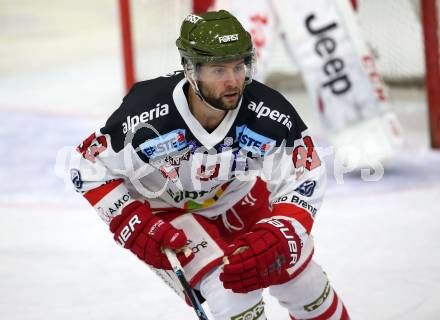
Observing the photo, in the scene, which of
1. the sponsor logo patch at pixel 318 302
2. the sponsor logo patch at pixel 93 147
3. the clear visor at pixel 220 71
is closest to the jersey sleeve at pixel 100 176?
the sponsor logo patch at pixel 93 147

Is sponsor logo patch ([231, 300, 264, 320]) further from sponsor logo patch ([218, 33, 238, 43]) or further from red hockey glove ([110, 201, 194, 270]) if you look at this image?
sponsor logo patch ([218, 33, 238, 43])

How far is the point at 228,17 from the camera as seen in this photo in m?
2.79

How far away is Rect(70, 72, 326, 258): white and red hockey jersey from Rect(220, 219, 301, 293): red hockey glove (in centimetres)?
7

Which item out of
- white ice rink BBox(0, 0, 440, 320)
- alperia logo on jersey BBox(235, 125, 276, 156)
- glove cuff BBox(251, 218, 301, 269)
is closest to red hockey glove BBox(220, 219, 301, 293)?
glove cuff BBox(251, 218, 301, 269)

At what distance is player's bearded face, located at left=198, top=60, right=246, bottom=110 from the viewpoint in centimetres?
272

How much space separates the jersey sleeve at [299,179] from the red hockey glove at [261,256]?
0.07 meters

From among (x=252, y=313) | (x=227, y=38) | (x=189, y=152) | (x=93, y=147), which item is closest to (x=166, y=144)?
(x=189, y=152)

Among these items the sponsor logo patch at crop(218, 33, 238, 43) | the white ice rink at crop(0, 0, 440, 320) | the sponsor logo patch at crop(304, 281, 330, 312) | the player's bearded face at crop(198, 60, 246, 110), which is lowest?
the white ice rink at crop(0, 0, 440, 320)

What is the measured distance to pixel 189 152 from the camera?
288 cm

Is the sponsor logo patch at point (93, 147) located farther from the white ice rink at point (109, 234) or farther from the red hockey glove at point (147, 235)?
the white ice rink at point (109, 234)

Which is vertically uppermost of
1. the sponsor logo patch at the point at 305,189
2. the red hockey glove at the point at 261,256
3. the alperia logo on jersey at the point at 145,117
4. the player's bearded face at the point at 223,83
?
the player's bearded face at the point at 223,83

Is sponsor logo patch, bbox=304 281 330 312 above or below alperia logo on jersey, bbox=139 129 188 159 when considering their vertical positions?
below

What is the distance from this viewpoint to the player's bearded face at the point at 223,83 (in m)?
2.72

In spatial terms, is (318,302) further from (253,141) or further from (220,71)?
(220,71)
